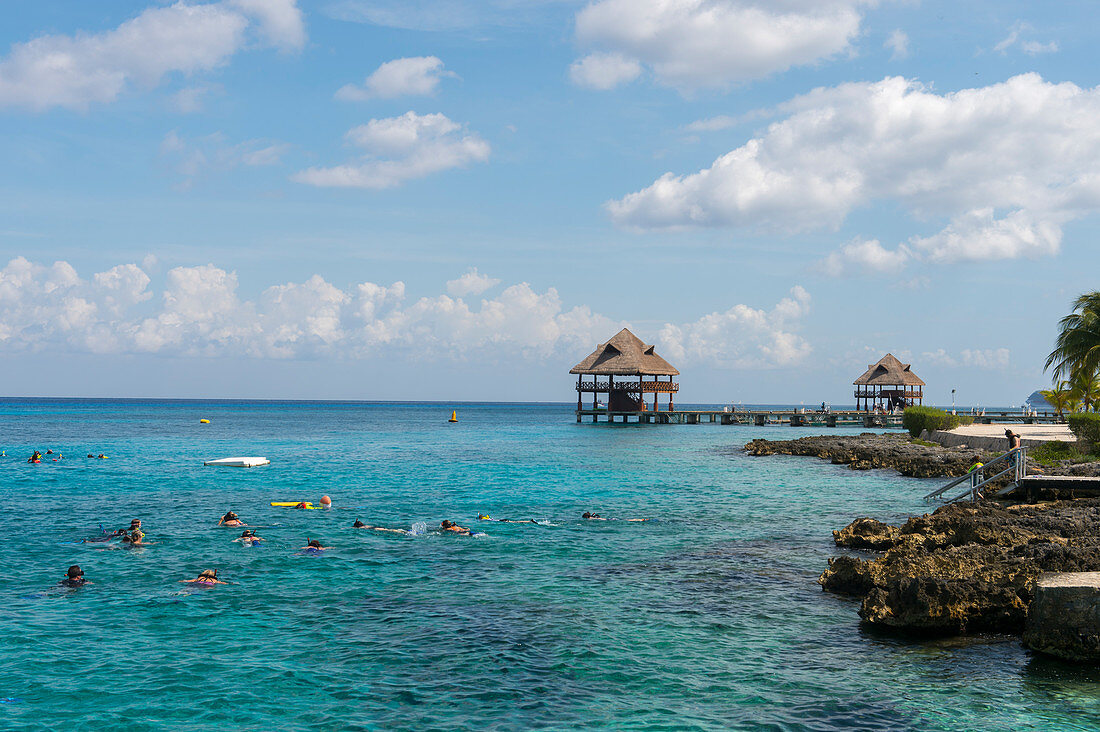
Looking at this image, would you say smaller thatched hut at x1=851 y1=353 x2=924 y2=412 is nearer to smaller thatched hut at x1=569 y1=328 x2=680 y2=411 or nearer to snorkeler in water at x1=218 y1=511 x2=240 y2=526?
smaller thatched hut at x1=569 y1=328 x2=680 y2=411

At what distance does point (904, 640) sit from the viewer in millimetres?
10977

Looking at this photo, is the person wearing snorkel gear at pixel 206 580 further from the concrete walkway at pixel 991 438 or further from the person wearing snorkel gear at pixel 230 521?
the concrete walkway at pixel 991 438

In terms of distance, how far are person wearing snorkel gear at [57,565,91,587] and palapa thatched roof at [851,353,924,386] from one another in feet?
269

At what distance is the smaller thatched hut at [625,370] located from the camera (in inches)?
2989

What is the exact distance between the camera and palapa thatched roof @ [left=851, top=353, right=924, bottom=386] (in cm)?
8338

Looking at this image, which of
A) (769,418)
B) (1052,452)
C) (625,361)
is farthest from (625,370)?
(1052,452)

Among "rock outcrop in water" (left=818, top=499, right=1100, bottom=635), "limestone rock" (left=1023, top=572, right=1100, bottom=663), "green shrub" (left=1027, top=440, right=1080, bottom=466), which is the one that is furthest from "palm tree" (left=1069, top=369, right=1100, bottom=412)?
"limestone rock" (left=1023, top=572, right=1100, bottom=663)

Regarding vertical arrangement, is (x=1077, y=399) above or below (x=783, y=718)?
above

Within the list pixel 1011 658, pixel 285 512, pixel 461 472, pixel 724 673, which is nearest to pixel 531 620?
pixel 724 673

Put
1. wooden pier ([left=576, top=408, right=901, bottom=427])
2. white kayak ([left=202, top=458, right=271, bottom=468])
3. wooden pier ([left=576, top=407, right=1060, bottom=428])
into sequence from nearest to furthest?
white kayak ([left=202, top=458, right=271, bottom=468])
wooden pier ([left=576, top=407, right=1060, bottom=428])
wooden pier ([left=576, top=408, right=901, bottom=427])

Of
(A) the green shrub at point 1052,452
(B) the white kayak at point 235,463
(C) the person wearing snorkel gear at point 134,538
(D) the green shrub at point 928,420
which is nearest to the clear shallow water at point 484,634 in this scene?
(C) the person wearing snorkel gear at point 134,538

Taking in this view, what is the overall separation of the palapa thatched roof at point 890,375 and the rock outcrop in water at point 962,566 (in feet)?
231

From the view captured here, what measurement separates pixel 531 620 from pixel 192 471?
3009 cm

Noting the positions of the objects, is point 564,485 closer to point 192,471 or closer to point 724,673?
point 192,471
